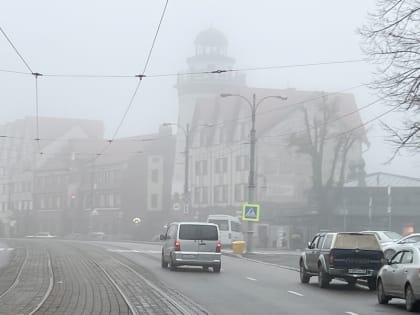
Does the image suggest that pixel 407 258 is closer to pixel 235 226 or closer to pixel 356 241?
pixel 356 241

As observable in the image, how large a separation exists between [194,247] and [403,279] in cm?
1300

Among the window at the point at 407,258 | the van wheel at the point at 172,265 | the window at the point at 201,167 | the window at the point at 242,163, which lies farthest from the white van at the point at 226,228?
the window at the point at 407,258

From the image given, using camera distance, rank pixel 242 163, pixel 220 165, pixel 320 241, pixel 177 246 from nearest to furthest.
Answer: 1. pixel 320 241
2. pixel 177 246
3. pixel 242 163
4. pixel 220 165

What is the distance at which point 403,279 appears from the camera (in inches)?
651

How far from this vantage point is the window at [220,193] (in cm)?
7820

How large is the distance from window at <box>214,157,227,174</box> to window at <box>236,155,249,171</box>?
2.48 m

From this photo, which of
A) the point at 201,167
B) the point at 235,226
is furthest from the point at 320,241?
the point at 201,167

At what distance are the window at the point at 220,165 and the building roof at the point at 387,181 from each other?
1313cm

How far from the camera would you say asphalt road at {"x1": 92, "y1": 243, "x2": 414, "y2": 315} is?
16.1 m

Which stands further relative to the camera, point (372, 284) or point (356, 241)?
point (356, 241)

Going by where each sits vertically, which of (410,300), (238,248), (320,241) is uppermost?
(320,241)

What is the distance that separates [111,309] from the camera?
603 inches

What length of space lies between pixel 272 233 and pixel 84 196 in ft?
132

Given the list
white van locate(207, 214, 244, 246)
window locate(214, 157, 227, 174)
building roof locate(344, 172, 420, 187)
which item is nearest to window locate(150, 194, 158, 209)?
window locate(214, 157, 227, 174)
